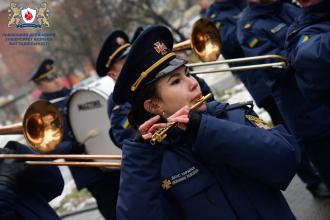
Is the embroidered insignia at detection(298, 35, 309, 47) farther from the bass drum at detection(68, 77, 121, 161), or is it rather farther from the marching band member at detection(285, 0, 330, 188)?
the bass drum at detection(68, 77, 121, 161)

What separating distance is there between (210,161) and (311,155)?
1942mm

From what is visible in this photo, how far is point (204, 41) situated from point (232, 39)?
1273 mm

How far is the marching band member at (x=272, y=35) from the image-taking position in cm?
388

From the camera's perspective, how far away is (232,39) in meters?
5.45

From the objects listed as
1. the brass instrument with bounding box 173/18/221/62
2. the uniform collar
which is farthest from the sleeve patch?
the uniform collar

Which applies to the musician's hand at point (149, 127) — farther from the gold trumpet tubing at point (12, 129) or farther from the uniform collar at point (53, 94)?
the uniform collar at point (53, 94)

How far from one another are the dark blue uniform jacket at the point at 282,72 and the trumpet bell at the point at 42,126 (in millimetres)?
1844

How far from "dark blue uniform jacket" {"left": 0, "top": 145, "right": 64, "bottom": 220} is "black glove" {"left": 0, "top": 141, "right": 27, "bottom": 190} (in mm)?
50

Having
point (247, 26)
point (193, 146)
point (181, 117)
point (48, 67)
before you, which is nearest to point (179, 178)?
point (193, 146)

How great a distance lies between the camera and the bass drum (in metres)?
4.89

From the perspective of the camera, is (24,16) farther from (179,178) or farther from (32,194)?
(179,178)

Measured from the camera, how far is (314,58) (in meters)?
2.72

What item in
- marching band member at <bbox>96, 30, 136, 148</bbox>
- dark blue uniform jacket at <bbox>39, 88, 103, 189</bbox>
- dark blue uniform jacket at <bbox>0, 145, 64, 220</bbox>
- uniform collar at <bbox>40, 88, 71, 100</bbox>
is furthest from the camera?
uniform collar at <bbox>40, 88, 71, 100</bbox>

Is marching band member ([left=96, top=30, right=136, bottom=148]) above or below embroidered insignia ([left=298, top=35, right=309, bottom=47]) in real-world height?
below
